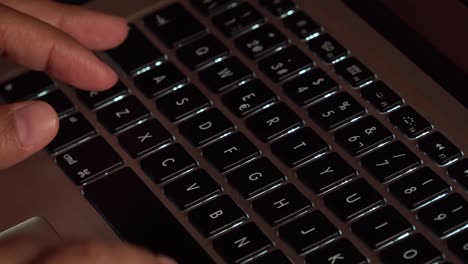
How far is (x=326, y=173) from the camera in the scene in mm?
627

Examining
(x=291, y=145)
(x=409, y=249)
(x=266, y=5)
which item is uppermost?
(x=266, y=5)

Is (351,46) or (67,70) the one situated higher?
(67,70)

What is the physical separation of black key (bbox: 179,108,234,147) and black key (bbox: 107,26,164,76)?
0.07 m

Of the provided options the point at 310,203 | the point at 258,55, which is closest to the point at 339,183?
the point at 310,203

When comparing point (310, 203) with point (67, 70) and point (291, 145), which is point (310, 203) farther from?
point (67, 70)

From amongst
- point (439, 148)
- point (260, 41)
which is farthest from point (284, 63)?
point (439, 148)

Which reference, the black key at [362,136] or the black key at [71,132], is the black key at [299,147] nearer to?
the black key at [362,136]

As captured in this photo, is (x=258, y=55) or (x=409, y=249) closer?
(x=409, y=249)

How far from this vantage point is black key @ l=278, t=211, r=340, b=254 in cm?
60

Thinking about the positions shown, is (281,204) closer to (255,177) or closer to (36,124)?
(255,177)

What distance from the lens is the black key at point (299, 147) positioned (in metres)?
0.64

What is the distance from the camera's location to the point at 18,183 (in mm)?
665

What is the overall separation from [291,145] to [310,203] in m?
0.05

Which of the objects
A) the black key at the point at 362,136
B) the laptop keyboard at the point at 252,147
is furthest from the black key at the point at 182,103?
the black key at the point at 362,136
